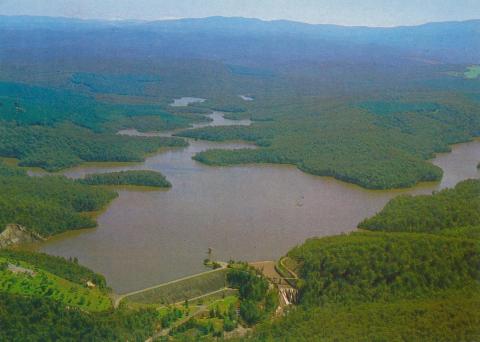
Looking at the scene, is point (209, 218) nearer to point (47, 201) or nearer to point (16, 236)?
point (47, 201)

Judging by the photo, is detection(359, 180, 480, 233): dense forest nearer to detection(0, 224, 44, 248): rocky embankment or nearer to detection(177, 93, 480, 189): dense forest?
detection(177, 93, 480, 189): dense forest

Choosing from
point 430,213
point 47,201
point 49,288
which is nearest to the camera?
point 49,288

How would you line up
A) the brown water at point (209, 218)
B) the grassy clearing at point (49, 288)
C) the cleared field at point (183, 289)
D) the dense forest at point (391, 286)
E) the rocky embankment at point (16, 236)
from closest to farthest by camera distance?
1. the dense forest at point (391, 286)
2. the grassy clearing at point (49, 288)
3. the cleared field at point (183, 289)
4. the brown water at point (209, 218)
5. the rocky embankment at point (16, 236)

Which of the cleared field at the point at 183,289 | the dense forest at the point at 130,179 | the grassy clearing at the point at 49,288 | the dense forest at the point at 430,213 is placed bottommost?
the dense forest at the point at 130,179

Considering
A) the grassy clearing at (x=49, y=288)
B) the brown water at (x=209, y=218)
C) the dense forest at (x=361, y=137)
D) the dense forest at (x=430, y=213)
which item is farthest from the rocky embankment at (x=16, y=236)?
the dense forest at (x=361, y=137)

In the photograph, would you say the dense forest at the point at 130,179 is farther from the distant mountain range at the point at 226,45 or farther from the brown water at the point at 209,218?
the distant mountain range at the point at 226,45

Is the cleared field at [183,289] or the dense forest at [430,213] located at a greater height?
the dense forest at [430,213]

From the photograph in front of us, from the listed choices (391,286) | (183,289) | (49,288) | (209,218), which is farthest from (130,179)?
(391,286)
